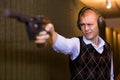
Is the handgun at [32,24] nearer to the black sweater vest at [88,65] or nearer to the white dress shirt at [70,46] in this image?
the white dress shirt at [70,46]

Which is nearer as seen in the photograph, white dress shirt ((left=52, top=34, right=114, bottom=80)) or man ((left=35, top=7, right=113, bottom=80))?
white dress shirt ((left=52, top=34, right=114, bottom=80))

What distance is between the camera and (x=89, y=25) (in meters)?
1.67

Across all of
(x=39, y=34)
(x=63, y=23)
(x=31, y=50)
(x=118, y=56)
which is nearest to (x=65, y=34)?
(x=63, y=23)

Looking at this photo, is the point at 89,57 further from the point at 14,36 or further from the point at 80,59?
the point at 14,36

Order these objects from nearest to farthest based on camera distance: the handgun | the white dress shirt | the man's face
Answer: the handgun
the white dress shirt
the man's face

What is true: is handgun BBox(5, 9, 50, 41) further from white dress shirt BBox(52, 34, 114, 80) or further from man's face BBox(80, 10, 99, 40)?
man's face BBox(80, 10, 99, 40)

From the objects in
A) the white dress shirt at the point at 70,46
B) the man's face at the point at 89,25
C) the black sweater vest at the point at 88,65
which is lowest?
the black sweater vest at the point at 88,65

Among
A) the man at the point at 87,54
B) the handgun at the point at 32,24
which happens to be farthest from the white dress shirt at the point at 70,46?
the handgun at the point at 32,24

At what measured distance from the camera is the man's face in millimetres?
1661

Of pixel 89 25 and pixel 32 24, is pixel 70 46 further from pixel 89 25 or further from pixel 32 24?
pixel 32 24

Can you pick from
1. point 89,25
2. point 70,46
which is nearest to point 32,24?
point 70,46

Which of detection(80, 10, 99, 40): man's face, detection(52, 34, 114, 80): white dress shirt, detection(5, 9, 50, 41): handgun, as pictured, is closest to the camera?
detection(5, 9, 50, 41): handgun

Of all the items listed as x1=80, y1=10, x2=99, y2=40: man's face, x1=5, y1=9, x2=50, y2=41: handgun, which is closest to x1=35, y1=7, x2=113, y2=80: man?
x1=80, y1=10, x2=99, y2=40: man's face

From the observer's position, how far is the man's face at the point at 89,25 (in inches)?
65.4
